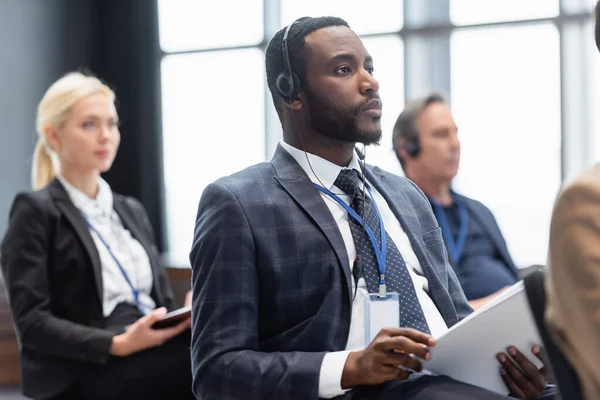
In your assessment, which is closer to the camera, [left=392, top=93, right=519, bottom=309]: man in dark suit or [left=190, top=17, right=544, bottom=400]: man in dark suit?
[left=190, top=17, right=544, bottom=400]: man in dark suit

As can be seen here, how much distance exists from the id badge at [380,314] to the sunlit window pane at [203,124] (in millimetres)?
3895

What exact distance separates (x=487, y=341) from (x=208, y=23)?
449 centimetres

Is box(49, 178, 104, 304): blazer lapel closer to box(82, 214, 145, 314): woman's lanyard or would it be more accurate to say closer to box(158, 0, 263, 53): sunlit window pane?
box(82, 214, 145, 314): woman's lanyard

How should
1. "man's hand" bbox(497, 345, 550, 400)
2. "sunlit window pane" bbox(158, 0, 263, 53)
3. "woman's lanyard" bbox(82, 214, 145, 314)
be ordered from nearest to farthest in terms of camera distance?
"man's hand" bbox(497, 345, 550, 400), "woman's lanyard" bbox(82, 214, 145, 314), "sunlit window pane" bbox(158, 0, 263, 53)

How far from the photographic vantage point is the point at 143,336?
7.75 feet

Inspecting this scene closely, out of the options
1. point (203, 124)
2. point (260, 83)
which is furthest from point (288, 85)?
point (203, 124)

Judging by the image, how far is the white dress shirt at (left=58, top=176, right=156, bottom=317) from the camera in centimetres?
267

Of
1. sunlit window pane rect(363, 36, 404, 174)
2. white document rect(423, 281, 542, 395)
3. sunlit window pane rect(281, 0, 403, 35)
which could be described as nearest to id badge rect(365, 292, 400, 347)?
white document rect(423, 281, 542, 395)

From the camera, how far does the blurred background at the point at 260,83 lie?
4641mm

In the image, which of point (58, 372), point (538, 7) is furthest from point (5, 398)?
point (538, 7)

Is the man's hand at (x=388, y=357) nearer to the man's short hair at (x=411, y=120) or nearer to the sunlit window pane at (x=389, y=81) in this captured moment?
the man's short hair at (x=411, y=120)

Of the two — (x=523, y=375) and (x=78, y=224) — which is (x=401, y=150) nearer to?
(x=78, y=224)

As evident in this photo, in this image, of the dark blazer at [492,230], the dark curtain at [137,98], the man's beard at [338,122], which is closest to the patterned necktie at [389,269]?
the man's beard at [338,122]

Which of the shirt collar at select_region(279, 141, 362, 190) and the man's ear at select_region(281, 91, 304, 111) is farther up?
the man's ear at select_region(281, 91, 304, 111)
